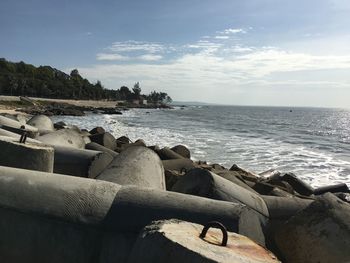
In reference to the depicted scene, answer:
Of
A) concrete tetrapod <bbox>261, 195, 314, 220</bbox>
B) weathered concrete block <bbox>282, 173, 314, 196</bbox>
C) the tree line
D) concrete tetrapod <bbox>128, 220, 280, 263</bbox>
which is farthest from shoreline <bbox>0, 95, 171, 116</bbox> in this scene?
concrete tetrapod <bbox>128, 220, 280, 263</bbox>

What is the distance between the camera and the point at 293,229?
3.85 metres

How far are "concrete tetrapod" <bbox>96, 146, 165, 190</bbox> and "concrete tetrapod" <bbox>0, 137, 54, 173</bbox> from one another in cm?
60

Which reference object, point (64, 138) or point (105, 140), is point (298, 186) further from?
point (64, 138)

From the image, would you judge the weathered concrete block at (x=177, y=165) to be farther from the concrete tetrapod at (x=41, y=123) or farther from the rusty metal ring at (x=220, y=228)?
the rusty metal ring at (x=220, y=228)

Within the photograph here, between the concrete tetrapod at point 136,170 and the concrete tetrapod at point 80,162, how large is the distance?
0.57 meters

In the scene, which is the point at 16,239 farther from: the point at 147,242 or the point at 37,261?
the point at 147,242

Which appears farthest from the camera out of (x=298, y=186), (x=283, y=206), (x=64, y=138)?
(x=298, y=186)

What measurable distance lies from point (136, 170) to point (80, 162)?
123 cm

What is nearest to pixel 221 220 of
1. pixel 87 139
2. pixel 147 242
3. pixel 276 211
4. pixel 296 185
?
pixel 147 242

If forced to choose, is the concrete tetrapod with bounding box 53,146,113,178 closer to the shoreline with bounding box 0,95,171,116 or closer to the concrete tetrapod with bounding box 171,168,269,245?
the concrete tetrapod with bounding box 171,168,269,245

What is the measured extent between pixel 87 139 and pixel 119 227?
8001 millimetres

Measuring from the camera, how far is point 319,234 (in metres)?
3.70

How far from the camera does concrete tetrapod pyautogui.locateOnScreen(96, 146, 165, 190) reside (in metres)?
4.59

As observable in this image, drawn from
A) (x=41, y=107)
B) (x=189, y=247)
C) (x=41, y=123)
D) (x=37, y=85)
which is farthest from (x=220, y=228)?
(x=37, y=85)
